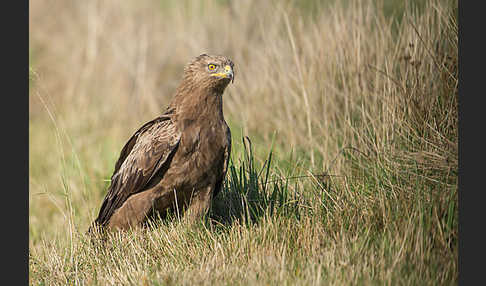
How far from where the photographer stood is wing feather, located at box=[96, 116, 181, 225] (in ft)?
15.0

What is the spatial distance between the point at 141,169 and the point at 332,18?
10.9 feet

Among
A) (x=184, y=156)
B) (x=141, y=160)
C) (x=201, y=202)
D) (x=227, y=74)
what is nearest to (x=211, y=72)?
(x=227, y=74)

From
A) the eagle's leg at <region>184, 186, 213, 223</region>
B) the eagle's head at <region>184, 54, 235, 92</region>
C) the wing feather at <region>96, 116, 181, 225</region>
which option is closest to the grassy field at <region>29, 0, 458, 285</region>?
the eagle's leg at <region>184, 186, 213, 223</region>

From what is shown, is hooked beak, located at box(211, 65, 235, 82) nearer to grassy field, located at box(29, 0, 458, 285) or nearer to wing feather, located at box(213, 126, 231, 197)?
wing feather, located at box(213, 126, 231, 197)

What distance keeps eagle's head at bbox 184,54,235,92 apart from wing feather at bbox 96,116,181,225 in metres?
0.42

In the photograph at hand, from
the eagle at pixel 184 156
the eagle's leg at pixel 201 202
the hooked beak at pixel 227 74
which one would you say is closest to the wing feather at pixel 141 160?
the eagle at pixel 184 156

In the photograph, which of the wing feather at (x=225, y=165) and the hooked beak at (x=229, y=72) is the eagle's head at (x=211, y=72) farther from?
the wing feather at (x=225, y=165)

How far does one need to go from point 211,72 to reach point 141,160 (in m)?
0.92

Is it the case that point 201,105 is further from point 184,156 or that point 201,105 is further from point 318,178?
point 318,178

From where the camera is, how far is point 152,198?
15.4ft

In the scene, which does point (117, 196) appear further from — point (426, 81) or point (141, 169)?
point (426, 81)

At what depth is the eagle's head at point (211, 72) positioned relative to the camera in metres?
4.61

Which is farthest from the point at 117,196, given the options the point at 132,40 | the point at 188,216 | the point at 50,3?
the point at 50,3

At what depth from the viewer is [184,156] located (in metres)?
4.58
